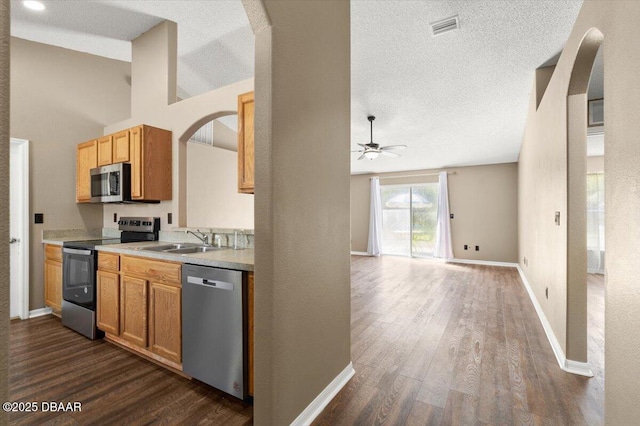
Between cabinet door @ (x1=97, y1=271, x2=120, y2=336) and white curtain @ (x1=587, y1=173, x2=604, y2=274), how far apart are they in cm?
811

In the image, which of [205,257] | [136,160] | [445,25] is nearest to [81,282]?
[136,160]

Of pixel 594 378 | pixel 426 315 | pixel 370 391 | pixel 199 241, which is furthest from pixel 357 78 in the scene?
pixel 594 378

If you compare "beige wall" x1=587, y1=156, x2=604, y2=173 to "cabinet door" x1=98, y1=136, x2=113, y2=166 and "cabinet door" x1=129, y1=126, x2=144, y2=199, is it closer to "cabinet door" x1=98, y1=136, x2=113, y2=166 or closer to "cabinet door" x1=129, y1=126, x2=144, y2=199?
"cabinet door" x1=129, y1=126, x2=144, y2=199

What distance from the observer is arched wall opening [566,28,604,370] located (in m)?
2.20

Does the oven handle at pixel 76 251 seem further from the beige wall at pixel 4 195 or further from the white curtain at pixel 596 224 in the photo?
the white curtain at pixel 596 224

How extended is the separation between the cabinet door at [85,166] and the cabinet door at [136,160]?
0.85 metres

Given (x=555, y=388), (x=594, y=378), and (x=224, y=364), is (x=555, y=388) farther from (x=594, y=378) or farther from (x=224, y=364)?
(x=224, y=364)

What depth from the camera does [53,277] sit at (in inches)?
134


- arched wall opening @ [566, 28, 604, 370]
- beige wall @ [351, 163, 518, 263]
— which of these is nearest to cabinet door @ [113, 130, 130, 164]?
arched wall opening @ [566, 28, 604, 370]

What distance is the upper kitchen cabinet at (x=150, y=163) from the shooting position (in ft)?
10.0

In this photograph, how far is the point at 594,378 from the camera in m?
2.15

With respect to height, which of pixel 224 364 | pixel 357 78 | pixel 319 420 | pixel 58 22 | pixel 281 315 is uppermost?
pixel 58 22

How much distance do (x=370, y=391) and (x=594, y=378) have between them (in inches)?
66.2

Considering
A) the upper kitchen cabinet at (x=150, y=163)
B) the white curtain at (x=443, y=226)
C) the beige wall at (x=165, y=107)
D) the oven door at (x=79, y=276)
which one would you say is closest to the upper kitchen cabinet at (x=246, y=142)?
the beige wall at (x=165, y=107)
